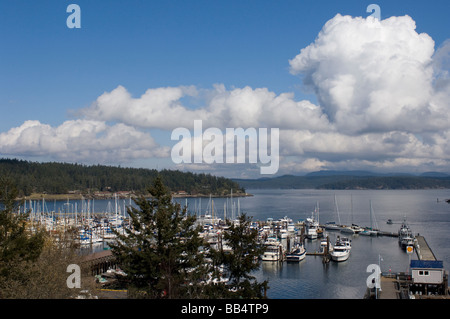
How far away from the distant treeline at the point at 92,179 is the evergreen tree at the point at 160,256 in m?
137

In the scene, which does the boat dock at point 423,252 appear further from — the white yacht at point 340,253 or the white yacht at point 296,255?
the white yacht at point 296,255

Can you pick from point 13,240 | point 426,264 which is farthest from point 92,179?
point 13,240

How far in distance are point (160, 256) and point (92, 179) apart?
167 metres

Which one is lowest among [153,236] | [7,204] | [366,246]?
[366,246]

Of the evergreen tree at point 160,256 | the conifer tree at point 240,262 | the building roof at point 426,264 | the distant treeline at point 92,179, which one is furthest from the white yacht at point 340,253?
the distant treeline at point 92,179

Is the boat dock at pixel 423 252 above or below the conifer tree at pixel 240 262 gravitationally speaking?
below

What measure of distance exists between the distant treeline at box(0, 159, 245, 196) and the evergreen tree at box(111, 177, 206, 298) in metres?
137

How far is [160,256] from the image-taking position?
1822cm

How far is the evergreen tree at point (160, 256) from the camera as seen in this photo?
17797 mm

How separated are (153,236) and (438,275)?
877 inches

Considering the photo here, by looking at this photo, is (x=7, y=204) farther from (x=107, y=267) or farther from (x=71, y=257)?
(x=107, y=267)

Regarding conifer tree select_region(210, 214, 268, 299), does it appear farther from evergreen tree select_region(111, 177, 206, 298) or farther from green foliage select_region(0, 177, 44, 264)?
green foliage select_region(0, 177, 44, 264)
